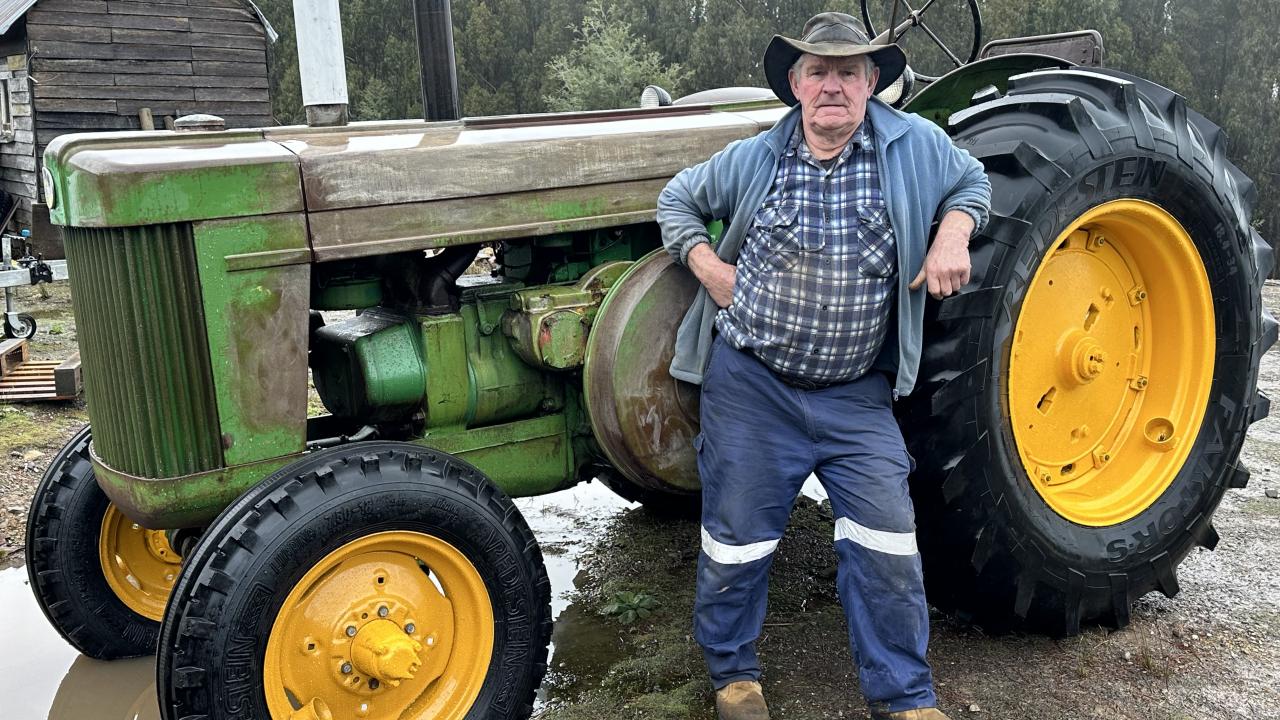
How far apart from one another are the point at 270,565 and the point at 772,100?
2.35m

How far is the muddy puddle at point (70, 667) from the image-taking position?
3.18 m

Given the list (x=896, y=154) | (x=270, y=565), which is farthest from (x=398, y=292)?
(x=896, y=154)

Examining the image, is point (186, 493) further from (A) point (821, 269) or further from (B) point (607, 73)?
(B) point (607, 73)

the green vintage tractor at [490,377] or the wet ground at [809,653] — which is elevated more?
the green vintage tractor at [490,377]

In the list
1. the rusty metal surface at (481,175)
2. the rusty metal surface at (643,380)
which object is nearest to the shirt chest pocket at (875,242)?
the rusty metal surface at (643,380)

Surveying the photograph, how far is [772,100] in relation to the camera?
3.77m

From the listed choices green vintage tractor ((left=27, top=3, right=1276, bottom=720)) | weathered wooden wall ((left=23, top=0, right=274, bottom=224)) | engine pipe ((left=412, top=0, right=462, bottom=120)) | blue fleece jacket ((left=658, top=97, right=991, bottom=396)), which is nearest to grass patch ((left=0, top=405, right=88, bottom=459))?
green vintage tractor ((left=27, top=3, right=1276, bottom=720))

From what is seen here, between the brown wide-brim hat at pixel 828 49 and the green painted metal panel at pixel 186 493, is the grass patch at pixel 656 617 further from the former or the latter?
the brown wide-brim hat at pixel 828 49

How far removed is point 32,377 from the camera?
683 cm

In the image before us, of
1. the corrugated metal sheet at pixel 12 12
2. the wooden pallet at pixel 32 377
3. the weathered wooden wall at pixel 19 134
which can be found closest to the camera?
the wooden pallet at pixel 32 377

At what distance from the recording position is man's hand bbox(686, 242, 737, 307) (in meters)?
2.87

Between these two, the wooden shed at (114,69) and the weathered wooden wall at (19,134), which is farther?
the weathered wooden wall at (19,134)

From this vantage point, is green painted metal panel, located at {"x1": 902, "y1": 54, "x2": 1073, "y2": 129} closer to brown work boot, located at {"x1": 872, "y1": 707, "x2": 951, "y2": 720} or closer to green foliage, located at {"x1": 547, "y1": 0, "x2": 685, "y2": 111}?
brown work boot, located at {"x1": 872, "y1": 707, "x2": 951, "y2": 720}

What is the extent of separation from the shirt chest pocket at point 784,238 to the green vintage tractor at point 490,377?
36cm
